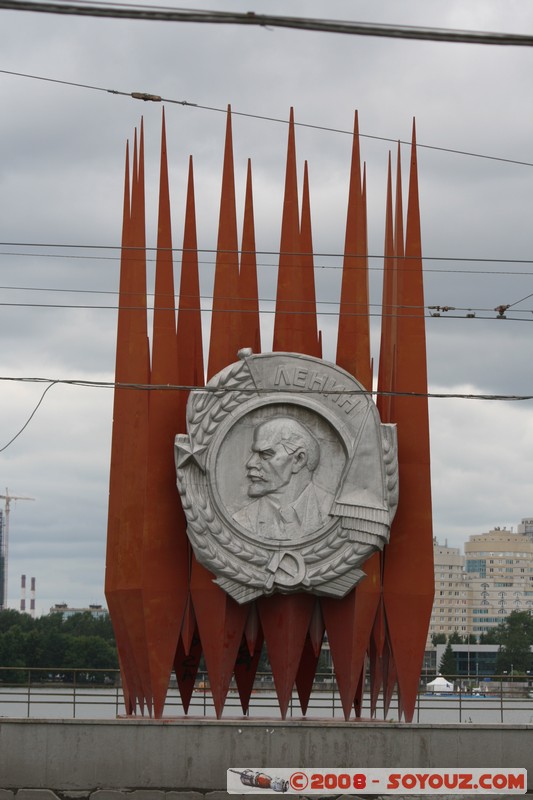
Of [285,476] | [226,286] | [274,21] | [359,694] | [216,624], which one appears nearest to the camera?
[274,21]

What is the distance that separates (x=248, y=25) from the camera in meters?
12.9

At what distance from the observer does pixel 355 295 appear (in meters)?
31.2

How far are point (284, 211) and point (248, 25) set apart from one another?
18583 mm

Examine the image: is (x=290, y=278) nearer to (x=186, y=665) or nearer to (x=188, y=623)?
(x=188, y=623)

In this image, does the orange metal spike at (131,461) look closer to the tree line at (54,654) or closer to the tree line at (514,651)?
the tree line at (54,654)

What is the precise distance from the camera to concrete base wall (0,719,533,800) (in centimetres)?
2875

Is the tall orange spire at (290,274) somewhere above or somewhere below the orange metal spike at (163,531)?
above

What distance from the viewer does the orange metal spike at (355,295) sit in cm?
3100

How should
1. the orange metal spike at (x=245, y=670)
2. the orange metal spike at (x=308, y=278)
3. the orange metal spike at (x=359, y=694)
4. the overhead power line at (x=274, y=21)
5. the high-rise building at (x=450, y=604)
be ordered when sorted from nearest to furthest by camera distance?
the overhead power line at (x=274, y=21) → the orange metal spike at (x=308, y=278) → the orange metal spike at (x=359, y=694) → the orange metal spike at (x=245, y=670) → the high-rise building at (x=450, y=604)

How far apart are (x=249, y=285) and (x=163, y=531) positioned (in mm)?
5390

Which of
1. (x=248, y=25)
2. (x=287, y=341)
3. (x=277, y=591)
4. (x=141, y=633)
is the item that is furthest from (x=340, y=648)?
(x=248, y=25)

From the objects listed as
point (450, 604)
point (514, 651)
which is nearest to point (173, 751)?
point (514, 651)

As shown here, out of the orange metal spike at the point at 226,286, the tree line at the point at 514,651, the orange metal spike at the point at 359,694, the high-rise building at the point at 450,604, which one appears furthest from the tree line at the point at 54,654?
the high-rise building at the point at 450,604

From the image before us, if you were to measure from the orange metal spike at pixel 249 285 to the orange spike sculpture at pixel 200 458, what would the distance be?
0.10 ft
